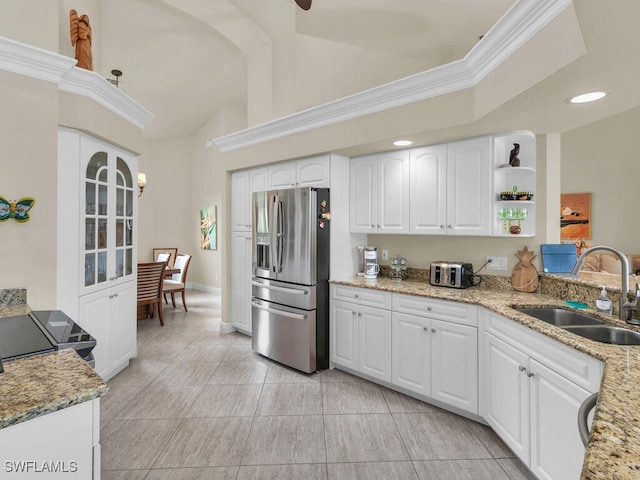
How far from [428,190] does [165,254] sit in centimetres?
603

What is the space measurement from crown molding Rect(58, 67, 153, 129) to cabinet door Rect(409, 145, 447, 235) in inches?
106

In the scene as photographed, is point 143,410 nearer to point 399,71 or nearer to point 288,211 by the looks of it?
point 288,211

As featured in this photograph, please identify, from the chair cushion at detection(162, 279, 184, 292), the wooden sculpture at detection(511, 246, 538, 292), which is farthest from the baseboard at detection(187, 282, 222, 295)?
the wooden sculpture at detection(511, 246, 538, 292)

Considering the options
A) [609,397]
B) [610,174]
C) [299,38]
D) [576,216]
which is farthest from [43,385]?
[610,174]

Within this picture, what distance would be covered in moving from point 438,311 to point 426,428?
2.73ft

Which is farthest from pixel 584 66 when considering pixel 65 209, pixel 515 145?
pixel 65 209

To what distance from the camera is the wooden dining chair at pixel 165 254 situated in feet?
22.9

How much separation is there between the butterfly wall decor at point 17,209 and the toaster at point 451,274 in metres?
3.17

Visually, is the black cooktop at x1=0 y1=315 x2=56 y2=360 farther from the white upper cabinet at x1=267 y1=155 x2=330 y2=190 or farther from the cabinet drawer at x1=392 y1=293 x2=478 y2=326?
the white upper cabinet at x1=267 y1=155 x2=330 y2=190

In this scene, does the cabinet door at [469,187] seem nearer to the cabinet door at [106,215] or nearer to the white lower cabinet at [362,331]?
the white lower cabinet at [362,331]

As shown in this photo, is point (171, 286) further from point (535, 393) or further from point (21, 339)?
point (535, 393)

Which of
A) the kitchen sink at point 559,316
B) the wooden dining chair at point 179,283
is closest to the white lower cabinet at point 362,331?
the kitchen sink at point 559,316

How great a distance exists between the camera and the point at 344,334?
3203 mm

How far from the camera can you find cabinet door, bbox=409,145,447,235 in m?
2.87
